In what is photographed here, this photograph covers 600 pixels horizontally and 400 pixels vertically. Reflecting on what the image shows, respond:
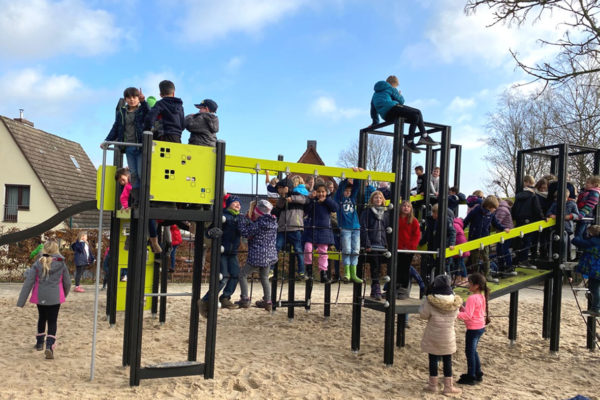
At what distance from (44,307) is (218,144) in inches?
115

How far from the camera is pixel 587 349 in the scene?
8008 millimetres


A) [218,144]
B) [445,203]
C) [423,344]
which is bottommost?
[423,344]

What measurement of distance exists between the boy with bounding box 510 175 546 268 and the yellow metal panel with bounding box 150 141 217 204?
16.7ft

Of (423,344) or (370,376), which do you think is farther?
(370,376)

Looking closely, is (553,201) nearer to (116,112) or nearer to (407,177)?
(407,177)

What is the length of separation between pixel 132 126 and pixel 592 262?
6.35m

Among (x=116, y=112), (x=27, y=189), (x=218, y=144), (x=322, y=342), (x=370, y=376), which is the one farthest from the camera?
(x=27, y=189)

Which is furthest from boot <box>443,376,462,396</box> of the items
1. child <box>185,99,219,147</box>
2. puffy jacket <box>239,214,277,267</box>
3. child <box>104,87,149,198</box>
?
child <box>104,87,149,198</box>

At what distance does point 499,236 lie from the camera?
7.34 metres

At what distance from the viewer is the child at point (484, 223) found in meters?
7.60

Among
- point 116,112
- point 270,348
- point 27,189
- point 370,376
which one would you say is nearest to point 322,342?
point 270,348

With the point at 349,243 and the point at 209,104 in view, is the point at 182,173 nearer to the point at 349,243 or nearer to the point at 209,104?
the point at 209,104

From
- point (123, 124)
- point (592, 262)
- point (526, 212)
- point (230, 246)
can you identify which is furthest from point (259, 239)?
point (592, 262)

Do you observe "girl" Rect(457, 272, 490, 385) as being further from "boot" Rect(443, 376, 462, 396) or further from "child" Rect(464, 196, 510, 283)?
"child" Rect(464, 196, 510, 283)
